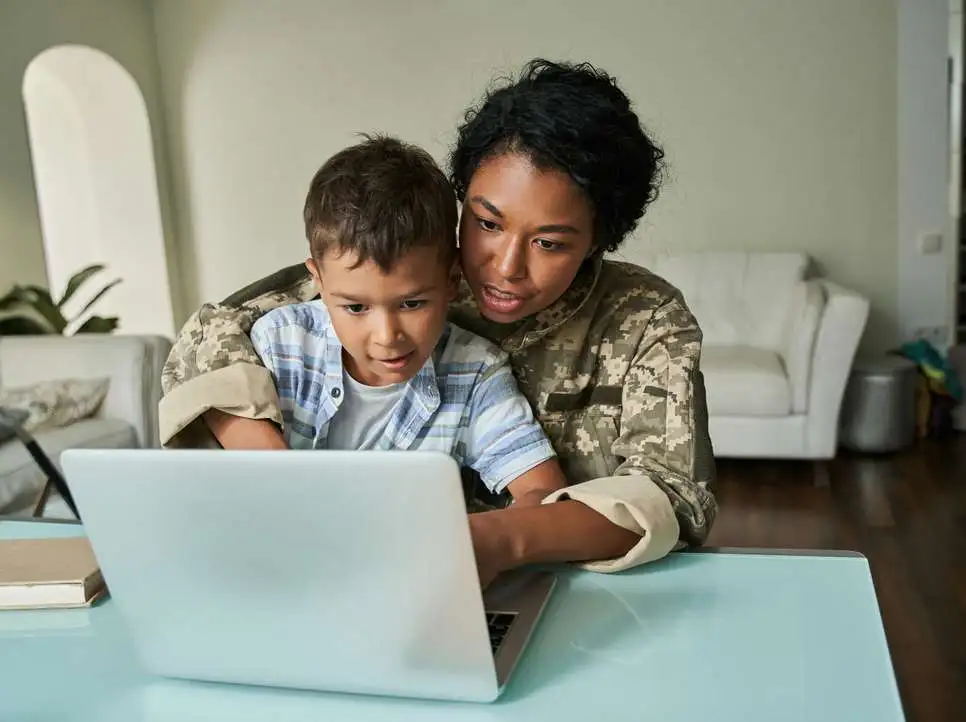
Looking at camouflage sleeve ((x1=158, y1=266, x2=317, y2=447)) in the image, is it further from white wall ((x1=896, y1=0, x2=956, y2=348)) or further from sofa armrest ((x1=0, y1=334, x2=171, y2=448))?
white wall ((x1=896, y1=0, x2=956, y2=348))

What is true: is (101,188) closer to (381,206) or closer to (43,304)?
(43,304)

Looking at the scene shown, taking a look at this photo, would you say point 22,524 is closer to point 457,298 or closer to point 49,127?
point 457,298

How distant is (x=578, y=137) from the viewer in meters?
1.01

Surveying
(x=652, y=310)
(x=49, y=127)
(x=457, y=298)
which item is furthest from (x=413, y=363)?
(x=49, y=127)

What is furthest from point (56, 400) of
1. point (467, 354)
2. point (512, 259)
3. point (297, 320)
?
point (512, 259)

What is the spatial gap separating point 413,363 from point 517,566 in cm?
28

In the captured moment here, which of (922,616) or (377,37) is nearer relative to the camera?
(922,616)

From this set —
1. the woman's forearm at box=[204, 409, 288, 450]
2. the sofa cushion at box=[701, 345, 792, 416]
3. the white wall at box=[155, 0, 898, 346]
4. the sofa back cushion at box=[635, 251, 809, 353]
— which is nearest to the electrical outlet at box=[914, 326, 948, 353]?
the white wall at box=[155, 0, 898, 346]

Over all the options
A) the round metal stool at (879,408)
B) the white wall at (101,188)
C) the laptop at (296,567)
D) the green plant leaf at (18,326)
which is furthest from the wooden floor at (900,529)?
the white wall at (101,188)

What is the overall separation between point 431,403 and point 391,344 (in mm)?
127

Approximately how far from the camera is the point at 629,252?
14.1 feet

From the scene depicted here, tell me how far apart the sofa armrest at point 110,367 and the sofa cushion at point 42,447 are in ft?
0.20

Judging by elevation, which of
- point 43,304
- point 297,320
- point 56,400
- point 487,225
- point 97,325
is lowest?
point 56,400

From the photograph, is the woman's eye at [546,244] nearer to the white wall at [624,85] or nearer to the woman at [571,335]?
the woman at [571,335]
